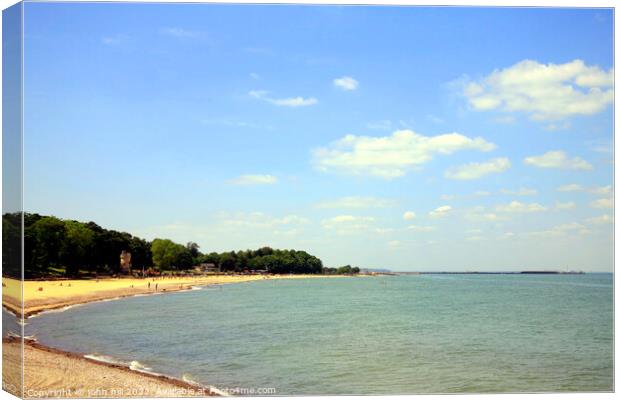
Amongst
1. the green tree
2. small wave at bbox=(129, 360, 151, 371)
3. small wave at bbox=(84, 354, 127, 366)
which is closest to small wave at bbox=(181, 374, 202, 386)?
small wave at bbox=(129, 360, 151, 371)

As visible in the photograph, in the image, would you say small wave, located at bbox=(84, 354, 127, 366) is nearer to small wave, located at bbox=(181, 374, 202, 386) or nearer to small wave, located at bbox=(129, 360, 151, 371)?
small wave, located at bbox=(129, 360, 151, 371)

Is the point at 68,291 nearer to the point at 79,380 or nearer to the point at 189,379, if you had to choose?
the point at 189,379

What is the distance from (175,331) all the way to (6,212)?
28.2 feet

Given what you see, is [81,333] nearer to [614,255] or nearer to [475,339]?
[475,339]

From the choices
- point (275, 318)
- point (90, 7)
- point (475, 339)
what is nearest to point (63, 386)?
point (90, 7)

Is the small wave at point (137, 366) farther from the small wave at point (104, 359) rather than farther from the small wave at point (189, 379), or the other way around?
the small wave at point (189, 379)

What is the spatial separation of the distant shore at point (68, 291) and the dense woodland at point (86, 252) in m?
0.26

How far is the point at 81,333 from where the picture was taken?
13.1 m

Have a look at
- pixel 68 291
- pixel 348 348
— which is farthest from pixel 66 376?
pixel 68 291

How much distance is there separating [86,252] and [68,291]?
1443 millimetres

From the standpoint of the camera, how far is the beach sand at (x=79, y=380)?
7.50 meters

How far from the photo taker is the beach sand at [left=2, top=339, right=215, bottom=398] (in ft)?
24.6

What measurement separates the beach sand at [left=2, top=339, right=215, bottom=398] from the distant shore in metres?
0.63

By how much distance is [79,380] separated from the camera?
8039 millimetres
